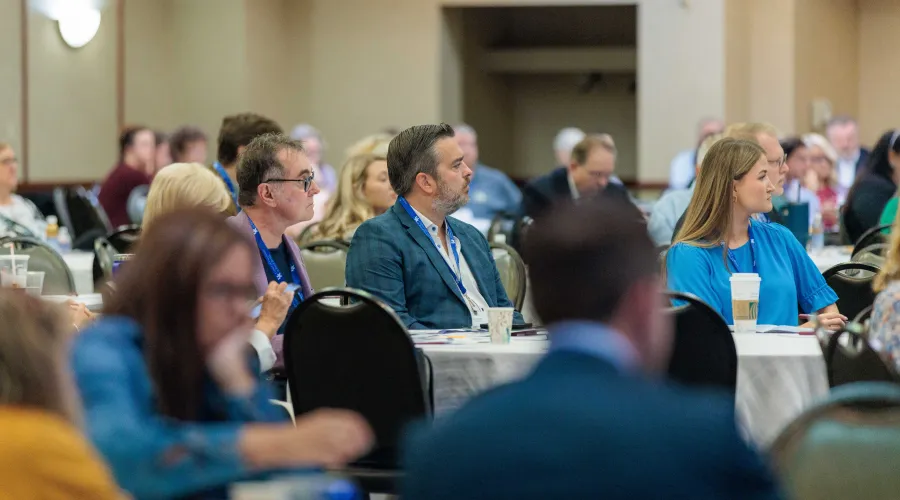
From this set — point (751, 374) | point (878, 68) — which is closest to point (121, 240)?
point (751, 374)

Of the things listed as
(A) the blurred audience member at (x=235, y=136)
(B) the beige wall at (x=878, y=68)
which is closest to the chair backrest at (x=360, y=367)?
(A) the blurred audience member at (x=235, y=136)

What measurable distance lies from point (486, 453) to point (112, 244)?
17.5 ft

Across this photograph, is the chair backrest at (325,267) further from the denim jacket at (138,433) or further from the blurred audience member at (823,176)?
the blurred audience member at (823,176)

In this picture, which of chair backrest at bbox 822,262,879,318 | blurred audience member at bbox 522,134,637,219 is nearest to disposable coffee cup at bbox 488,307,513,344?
chair backrest at bbox 822,262,879,318

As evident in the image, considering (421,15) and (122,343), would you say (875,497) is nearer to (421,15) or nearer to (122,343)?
(122,343)

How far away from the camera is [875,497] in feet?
5.50

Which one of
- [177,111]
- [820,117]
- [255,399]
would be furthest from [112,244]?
[820,117]

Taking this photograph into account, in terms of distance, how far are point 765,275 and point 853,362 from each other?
129 centimetres

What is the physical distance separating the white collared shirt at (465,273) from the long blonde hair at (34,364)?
2548 mm

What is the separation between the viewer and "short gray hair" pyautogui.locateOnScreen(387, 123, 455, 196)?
4289mm

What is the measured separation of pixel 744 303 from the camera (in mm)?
3756

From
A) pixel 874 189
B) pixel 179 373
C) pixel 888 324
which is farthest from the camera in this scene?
pixel 874 189

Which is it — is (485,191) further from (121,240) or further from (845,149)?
(121,240)

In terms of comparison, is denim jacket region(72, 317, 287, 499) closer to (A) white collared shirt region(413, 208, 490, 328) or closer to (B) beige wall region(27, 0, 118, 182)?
(A) white collared shirt region(413, 208, 490, 328)
